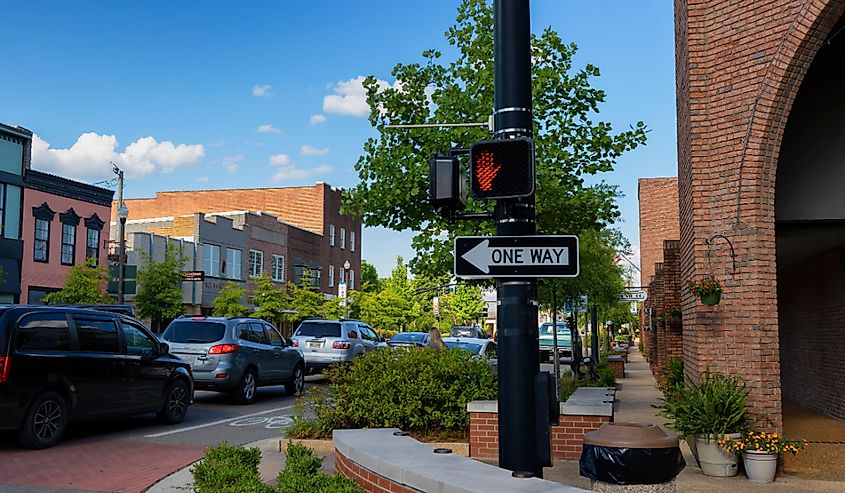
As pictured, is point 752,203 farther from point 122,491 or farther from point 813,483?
point 122,491

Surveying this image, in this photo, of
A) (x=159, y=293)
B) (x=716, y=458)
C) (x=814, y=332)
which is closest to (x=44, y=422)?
(x=716, y=458)

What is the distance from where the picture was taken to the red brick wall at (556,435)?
9922mm

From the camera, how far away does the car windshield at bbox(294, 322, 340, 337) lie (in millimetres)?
23375

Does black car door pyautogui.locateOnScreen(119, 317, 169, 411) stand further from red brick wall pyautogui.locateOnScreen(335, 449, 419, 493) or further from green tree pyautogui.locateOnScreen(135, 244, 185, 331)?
green tree pyautogui.locateOnScreen(135, 244, 185, 331)

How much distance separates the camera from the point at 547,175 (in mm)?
15586

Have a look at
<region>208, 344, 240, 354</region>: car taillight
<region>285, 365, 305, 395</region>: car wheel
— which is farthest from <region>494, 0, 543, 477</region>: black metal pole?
<region>285, 365, 305, 395</region>: car wheel

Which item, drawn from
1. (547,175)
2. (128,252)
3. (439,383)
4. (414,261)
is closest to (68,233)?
(128,252)

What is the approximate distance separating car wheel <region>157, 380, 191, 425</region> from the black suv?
2 centimetres

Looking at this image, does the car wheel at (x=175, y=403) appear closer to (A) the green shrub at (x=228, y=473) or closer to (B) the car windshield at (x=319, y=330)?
(A) the green shrub at (x=228, y=473)

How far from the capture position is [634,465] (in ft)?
18.1

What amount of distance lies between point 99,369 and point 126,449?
58.3 inches

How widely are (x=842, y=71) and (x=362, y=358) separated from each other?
7877 mm

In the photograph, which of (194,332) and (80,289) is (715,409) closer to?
(194,332)

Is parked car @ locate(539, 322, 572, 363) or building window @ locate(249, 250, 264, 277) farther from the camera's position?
building window @ locate(249, 250, 264, 277)
